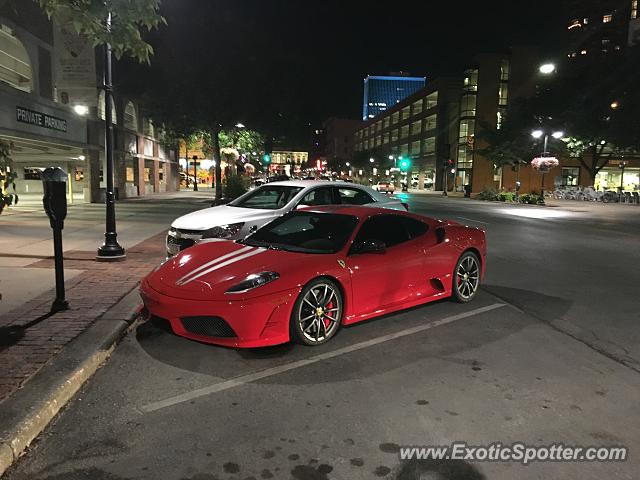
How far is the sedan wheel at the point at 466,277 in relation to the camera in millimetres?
7084

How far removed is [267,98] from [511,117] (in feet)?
82.0

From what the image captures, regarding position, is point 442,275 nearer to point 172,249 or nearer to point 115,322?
point 115,322

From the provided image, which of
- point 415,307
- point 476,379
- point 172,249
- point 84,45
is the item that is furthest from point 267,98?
point 476,379

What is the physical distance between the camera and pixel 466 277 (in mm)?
7234

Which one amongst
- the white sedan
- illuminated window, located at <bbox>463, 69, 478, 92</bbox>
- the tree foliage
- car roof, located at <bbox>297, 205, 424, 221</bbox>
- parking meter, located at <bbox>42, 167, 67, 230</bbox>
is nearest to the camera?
the tree foliage

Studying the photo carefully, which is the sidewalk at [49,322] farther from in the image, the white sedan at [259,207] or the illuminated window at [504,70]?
the illuminated window at [504,70]

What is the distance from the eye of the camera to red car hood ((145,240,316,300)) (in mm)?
4930

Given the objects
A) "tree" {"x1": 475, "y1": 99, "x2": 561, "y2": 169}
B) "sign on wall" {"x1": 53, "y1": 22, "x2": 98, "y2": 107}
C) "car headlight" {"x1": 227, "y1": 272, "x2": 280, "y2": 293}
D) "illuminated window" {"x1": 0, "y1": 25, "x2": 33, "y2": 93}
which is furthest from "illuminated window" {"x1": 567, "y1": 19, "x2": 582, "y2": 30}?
"car headlight" {"x1": 227, "y1": 272, "x2": 280, "y2": 293}

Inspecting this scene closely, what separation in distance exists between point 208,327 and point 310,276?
3.43ft

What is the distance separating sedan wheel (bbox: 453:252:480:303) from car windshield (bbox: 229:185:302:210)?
11.9 ft

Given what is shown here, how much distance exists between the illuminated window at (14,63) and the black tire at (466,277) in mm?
16740

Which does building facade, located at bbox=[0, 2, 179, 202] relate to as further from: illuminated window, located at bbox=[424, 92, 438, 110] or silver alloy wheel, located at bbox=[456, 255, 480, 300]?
illuminated window, located at bbox=[424, 92, 438, 110]

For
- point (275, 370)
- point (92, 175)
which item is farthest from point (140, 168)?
point (275, 370)

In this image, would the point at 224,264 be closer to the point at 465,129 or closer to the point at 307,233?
the point at 307,233
